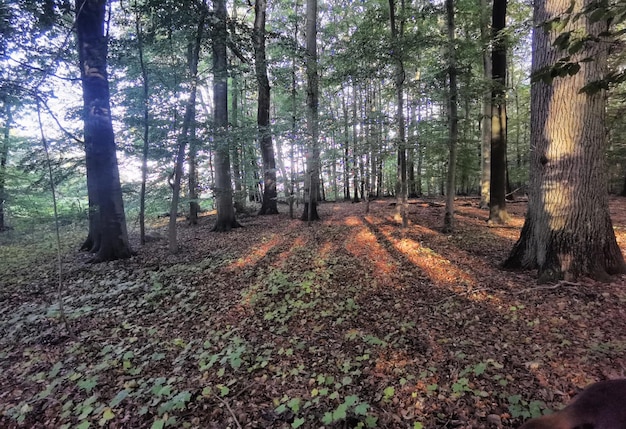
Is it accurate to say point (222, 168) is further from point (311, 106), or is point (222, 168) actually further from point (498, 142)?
point (498, 142)

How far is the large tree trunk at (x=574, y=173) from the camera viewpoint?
4.03 metres

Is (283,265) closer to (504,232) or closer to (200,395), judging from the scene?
(200,395)

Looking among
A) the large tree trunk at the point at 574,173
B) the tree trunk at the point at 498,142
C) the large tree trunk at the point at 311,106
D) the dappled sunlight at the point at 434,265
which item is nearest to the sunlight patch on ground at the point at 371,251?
the dappled sunlight at the point at 434,265

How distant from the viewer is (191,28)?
25.5ft

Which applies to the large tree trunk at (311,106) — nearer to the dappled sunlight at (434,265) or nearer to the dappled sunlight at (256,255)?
the dappled sunlight at (256,255)

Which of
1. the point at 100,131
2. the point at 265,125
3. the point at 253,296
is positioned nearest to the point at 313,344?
the point at 253,296

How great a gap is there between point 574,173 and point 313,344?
13.9 feet

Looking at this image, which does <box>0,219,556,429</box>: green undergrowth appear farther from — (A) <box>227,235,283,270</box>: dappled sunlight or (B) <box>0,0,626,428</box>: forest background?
(A) <box>227,235,283,270</box>: dappled sunlight

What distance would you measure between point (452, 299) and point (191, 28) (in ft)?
28.6

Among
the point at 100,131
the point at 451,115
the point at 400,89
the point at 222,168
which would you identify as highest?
the point at 400,89

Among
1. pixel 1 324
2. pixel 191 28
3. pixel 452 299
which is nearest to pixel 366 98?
pixel 191 28

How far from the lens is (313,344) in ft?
12.3

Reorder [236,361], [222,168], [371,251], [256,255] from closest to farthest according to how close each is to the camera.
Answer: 1. [236,361]
2. [371,251]
3. [256,255]
4. [222,168]

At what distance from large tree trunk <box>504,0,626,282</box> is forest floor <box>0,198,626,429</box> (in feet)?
1.25
